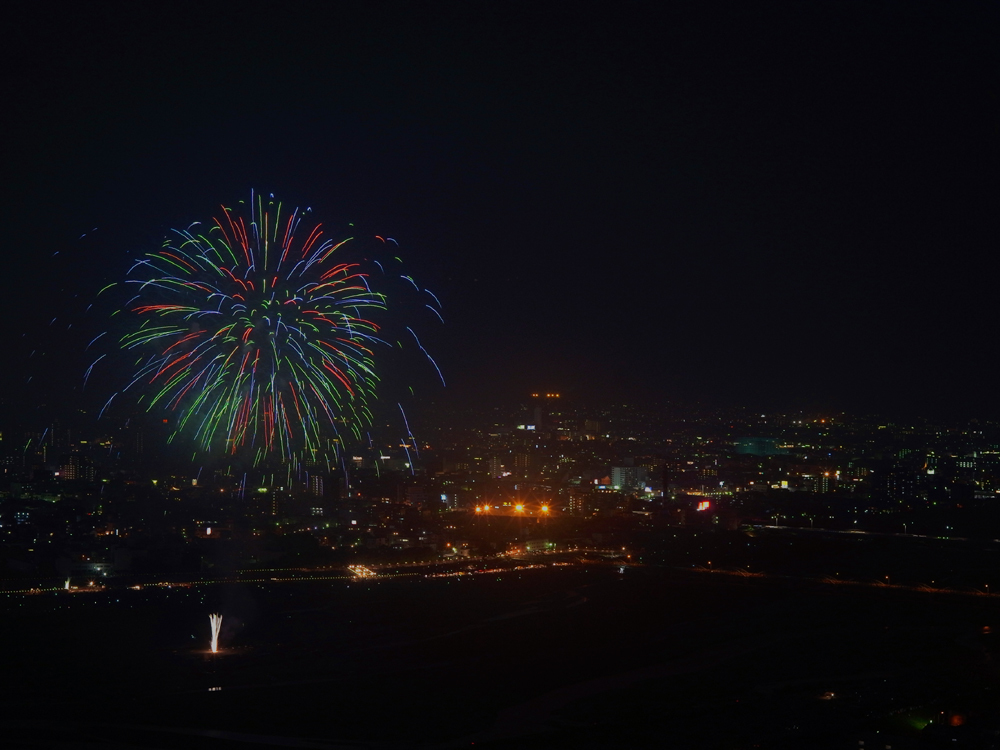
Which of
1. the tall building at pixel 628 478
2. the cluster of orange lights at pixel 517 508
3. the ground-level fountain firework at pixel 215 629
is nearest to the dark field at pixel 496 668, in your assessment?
the ground-level fountain firework at pixel 215 629

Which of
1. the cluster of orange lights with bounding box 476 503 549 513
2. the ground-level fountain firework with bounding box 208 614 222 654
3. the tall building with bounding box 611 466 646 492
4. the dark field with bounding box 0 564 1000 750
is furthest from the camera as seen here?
the tall building with bounding box 611 466 646 492

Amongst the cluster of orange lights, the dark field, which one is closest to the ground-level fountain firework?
the dark field

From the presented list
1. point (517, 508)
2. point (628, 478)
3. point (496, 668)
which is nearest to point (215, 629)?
point (496, 668)

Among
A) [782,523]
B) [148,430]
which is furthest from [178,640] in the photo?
[148,430]

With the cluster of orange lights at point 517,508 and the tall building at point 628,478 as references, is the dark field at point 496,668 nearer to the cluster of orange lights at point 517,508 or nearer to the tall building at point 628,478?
the cluster of orange lights at point 517,508

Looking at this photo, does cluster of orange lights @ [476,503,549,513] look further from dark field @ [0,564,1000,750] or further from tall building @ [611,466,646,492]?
dark field @ [0,564,1000,750]

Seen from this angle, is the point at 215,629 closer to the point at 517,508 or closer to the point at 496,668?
the point at 496,668

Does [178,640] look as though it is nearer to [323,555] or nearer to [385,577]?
[385,577]

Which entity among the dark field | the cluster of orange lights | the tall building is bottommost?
the dark field

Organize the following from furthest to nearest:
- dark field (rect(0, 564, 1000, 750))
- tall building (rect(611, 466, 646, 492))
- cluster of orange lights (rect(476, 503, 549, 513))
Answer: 1. tall building (rect(611, 466, 646, 492))
2. cluster of orange lights (rect(476, 503, 549, 513))
3. dark field (rect(0, 564, 1000, 750))
